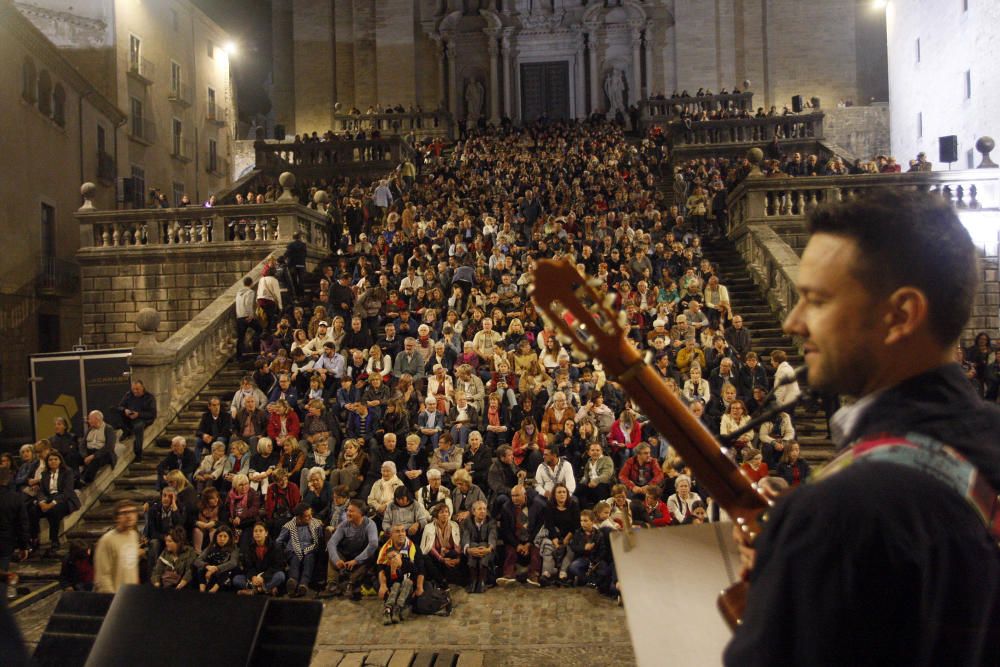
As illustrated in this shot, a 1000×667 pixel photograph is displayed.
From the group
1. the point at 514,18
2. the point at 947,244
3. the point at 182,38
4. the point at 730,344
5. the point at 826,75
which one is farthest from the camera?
the point at 514,18

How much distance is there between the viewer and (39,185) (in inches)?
902

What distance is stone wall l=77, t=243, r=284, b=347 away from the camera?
18188 millimetres

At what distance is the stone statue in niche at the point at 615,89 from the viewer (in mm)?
40125

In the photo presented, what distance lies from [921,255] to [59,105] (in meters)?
27.1

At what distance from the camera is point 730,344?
12.4m

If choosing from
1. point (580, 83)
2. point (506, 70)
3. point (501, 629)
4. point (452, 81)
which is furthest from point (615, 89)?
point (501, 629)

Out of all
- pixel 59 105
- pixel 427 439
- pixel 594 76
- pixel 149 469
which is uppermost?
pixel 594 76

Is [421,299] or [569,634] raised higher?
[421,299]

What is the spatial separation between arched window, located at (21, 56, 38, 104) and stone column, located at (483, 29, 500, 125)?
72.7ft

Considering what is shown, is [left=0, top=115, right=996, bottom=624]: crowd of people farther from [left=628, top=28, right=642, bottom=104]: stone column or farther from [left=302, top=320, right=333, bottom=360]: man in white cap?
[left=628, top=28, right=642, bottom=104]: stone column

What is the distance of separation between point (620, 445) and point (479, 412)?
1969 mm

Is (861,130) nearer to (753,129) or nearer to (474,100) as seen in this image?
(753,129)

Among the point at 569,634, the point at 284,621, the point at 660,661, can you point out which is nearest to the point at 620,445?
the point at 569,634

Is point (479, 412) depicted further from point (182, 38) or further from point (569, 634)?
point (182, 38)
